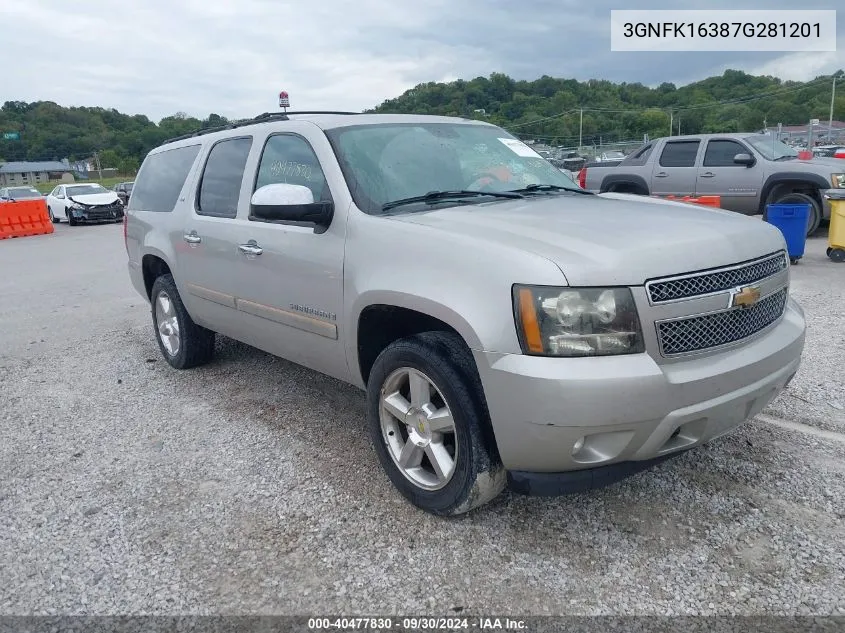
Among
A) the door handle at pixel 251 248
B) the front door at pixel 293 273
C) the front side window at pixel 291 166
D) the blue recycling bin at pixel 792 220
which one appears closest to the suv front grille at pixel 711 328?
the front door at pixel 293 273

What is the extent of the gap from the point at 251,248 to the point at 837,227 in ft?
25.5

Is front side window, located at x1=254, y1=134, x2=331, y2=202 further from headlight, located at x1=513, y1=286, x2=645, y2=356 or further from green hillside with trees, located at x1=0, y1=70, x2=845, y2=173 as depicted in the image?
green hillside with trees, located at x1=0, y1=70, x2=845, y2=173

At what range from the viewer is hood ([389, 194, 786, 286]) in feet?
7.84

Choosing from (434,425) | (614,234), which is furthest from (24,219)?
(614,234)

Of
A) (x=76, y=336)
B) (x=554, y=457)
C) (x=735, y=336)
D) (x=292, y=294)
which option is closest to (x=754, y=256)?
(x=735, y=336)

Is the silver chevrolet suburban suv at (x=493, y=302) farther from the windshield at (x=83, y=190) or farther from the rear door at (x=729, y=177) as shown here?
the windshield at (x=83, y=190)

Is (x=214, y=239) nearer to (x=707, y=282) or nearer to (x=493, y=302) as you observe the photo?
(x=493, y=302)

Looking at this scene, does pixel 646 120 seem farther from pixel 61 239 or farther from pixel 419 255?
pixel 419 255

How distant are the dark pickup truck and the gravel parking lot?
6.90 meters

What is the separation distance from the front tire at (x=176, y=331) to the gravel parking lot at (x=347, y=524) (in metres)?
0.54

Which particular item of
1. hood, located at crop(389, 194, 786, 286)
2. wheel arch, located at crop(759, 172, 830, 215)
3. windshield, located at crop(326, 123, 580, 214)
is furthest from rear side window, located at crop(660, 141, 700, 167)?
hood, located at crop(389, 194, 786, 286)

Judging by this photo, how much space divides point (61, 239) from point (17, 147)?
88039 millimetres

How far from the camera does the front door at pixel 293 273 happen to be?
3.27 meters

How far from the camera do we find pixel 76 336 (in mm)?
6613
